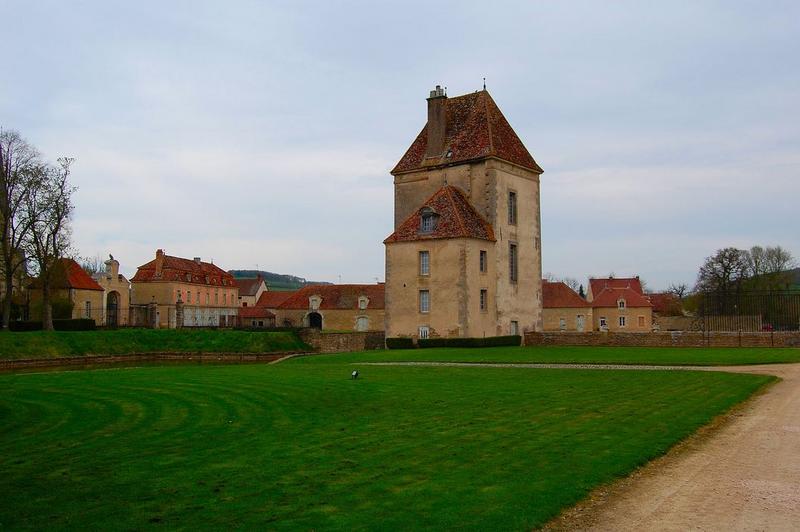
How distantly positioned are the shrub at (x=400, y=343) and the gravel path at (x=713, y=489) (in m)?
24.1

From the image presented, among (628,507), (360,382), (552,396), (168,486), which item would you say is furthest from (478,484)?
(360,382)

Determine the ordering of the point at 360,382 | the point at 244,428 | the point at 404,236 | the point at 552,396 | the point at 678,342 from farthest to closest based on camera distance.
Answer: the point at 404,236
the point at 678,342
the point at 360,382
the point at 552,396
the point at 244,428

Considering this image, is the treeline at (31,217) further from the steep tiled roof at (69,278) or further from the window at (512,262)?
the window at (512,262)

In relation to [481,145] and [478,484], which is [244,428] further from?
[481,145]

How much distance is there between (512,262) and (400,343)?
7.72 meters

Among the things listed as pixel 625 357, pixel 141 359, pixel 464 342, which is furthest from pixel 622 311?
pixel 141 359

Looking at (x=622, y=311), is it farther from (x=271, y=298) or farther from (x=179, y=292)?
(x=179, y=292)

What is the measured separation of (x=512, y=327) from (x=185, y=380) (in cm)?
2343

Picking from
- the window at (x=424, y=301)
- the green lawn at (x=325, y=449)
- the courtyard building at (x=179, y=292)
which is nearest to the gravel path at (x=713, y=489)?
the green lawn at (x=325, y=449)

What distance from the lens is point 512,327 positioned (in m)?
37.2

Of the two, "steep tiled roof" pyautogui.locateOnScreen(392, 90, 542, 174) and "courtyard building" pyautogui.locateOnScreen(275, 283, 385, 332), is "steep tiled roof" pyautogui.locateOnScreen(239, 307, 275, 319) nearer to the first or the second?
"courtyard building" pyautogui.locateOnScreen(275, 283, 385, 332)

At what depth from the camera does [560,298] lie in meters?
63.2

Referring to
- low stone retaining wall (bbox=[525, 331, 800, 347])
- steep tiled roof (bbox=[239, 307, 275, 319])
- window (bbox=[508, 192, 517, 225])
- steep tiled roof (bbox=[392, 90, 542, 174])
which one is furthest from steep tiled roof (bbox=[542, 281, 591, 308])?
low stone retaining wall (bbox=[525, 331, 800, 347])

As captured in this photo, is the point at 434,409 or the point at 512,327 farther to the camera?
the point at 512,327
